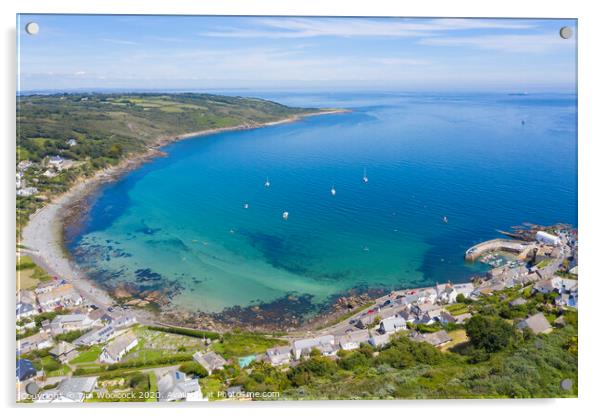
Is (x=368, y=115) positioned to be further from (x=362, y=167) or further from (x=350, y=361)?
(x=350, y=361)

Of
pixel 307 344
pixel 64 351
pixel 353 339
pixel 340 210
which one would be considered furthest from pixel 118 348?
→ pixel 340 210

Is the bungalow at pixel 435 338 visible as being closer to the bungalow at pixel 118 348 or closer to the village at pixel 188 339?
the village at pixel 188 339

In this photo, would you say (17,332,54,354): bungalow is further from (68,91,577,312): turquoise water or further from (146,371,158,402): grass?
(68,91,577,312): turquoise water

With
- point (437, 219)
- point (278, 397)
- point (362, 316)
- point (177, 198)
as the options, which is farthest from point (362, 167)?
point (278, 397)

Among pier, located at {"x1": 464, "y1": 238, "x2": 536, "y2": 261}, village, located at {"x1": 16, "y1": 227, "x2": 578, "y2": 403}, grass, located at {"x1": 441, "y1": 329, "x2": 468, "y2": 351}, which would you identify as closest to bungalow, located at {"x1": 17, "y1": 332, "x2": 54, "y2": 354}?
village, located at {"x1": 16, "y1": 227, "x2": 578, "y2": 403}

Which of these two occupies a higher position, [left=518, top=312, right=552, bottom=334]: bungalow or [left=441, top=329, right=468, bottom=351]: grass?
[left=518, top=312, right=552, bottom=334]: bungalow

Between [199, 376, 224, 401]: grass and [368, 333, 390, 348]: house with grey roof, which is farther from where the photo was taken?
[368, 333, 390, 348]: house with grey roof
